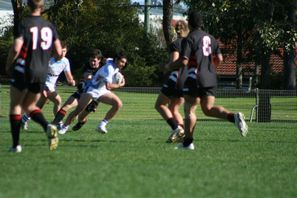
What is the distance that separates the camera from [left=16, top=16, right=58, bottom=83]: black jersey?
31.9ft

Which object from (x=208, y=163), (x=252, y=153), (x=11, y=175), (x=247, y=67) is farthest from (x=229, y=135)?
(x=247, y=67)

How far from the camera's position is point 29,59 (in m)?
9.80

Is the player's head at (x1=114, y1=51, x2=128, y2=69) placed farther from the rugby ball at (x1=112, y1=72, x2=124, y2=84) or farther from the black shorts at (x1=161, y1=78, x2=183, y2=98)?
the black shorts at (x1=161, y1=78, x2=183, y2=98)

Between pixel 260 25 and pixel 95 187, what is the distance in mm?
36106

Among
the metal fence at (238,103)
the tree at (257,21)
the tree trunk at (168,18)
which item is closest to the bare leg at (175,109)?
the metal fence at (238,103)

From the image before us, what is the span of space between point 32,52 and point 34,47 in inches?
2.8

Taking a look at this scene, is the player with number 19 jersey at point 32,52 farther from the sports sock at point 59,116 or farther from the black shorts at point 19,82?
the sports sock at point 59,116

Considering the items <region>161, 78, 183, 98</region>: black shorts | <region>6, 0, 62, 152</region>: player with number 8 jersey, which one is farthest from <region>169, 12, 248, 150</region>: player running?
<region>6, 0, 62, 152</region>: player with number 8 jersey

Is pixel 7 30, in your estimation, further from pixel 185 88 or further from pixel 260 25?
pixel 185 88

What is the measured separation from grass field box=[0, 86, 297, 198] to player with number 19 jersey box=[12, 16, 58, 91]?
993 millimetres

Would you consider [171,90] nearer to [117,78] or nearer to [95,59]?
[117,78]

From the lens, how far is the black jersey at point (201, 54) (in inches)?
418

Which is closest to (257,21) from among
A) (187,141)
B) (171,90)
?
(171,90)

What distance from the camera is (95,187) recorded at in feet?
23.5
